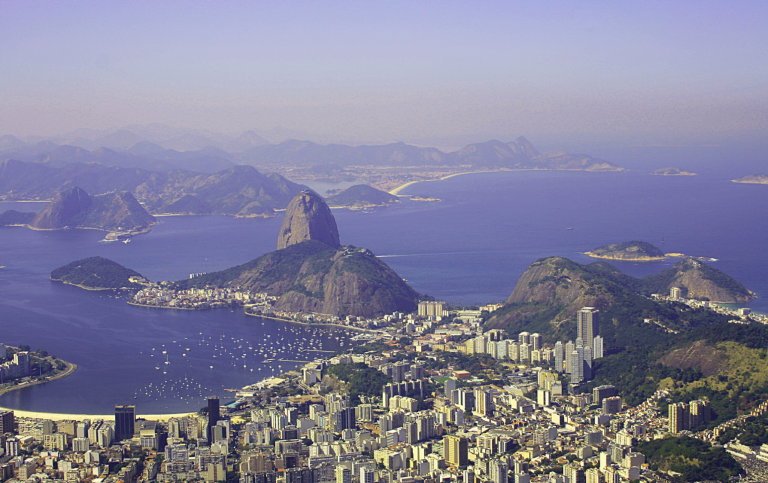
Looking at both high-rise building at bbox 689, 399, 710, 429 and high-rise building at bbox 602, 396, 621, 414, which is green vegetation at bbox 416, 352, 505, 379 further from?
high-rise building at bbox 689, 399, 710, 429

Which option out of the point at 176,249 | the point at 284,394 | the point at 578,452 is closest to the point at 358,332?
the point at 284,394

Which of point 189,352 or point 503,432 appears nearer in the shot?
point 503,432

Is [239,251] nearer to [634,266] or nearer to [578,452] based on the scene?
[634,266]

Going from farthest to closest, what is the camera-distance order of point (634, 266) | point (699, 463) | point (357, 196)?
point (357, 196)
point (634, 266)
point (699, 463)

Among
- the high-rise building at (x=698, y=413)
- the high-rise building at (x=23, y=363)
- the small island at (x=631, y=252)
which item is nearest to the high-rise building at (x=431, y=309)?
the high-rise building at (x=23, y=363)

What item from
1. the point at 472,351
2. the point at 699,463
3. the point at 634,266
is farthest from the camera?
the point at 634,266

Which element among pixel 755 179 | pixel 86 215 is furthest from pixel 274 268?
pixel 755 179

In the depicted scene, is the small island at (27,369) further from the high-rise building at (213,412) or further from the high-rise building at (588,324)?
the high-rise building at (588,324)

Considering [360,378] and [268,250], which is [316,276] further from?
[268,250]
